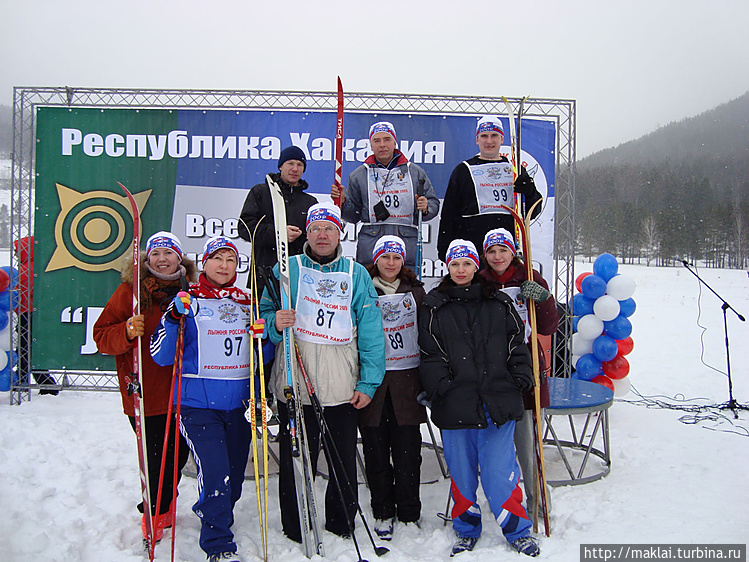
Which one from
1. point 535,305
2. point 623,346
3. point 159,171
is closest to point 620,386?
point 623,346

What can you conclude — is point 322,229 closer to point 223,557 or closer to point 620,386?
point 223,557

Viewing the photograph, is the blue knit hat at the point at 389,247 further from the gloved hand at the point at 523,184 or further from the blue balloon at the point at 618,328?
the blue balloon at the point at 618,328

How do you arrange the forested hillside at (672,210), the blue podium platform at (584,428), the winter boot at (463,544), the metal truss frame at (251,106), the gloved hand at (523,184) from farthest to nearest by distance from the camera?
the forested hillside at (672,210) → the metal truss frame at (251,106) → the blue podium platform at (584,428) → the gloved hand at (523,184) → the winter boot at (463,544)

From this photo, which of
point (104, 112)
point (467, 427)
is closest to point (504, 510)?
point (467, 427)

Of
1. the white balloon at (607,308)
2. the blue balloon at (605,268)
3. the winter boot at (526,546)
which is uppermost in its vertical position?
the blue balloon at (605,268)

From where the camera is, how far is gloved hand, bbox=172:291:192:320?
2686 mm

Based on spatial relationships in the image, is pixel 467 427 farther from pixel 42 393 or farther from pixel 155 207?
pixel 42 393

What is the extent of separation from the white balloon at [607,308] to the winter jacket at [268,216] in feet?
12.2

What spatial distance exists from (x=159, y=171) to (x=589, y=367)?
5.29 m

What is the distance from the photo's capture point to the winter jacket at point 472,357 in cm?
294

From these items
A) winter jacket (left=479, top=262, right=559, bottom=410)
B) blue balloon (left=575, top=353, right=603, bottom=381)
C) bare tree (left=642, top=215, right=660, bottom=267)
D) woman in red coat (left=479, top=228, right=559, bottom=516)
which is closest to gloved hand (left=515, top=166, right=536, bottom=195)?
woman in red coat (left=479, top=228, right=559, bottom=516)

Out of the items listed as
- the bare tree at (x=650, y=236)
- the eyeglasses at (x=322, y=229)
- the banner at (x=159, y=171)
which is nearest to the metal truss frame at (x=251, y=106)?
the banner at (x=159, y=171)

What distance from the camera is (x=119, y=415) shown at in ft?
18.2

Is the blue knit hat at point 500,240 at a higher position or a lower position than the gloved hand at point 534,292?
higher
